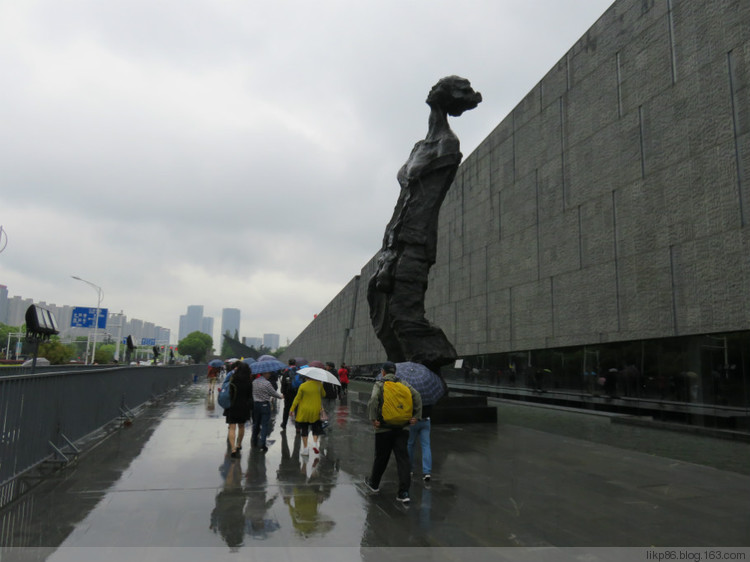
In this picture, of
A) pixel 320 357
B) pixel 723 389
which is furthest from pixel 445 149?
pixel 320 357

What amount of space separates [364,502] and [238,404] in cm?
336

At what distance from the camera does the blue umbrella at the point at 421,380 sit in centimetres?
696

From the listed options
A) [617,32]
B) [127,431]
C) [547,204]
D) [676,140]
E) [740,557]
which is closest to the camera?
[740,557]

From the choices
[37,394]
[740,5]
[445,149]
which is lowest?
[37,394]

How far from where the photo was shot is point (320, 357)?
6350 cm

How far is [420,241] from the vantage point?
12.2m

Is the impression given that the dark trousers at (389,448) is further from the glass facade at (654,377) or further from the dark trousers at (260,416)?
the glass facade at (654,377)

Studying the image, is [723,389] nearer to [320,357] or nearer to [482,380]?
[482,380]

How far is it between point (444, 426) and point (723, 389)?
21.1 feet

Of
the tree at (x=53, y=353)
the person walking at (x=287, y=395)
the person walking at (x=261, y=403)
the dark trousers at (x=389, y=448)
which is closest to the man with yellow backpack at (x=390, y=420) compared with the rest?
the dark trousers at (x=389, y=448)

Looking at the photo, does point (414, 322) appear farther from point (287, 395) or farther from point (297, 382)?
point (287, 395)

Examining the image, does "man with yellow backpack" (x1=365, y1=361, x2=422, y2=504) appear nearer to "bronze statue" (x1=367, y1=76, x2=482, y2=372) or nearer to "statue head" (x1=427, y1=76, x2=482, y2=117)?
"bronze statue" (x1=367, y1=76, x2=482, y2=372)

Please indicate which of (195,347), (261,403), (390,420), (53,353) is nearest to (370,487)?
(390,420)

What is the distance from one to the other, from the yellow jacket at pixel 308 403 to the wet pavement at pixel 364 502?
2.20 ft
